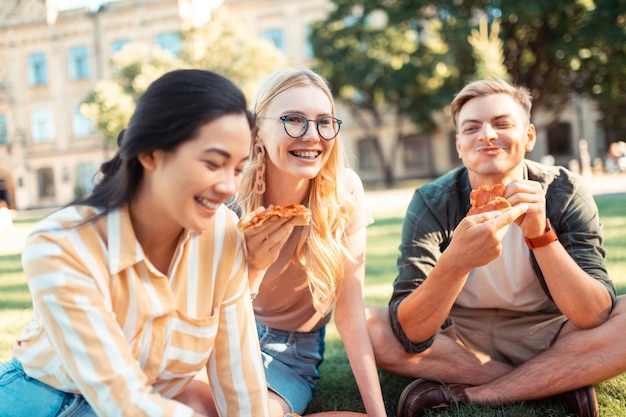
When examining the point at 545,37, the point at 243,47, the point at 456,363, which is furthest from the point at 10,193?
the point at 456,363

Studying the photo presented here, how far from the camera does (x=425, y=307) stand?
3016 millimetres

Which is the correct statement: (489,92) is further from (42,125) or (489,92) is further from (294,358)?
(42,125)

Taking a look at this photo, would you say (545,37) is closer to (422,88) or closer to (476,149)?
(422,88)

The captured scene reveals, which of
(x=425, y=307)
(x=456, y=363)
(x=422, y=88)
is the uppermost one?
(x=422, y=88)

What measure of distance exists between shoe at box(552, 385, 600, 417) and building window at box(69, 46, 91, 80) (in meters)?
39.8

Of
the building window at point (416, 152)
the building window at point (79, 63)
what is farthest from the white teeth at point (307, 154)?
the building window at point (79, 63)

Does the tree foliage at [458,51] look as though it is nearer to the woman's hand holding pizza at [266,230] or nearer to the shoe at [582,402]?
the shoe at [582,402]

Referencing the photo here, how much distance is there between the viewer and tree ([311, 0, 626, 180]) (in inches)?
890

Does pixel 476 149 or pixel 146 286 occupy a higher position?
pixel 476 149

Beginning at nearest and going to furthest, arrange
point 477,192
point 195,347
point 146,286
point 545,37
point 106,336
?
point 106,336
point 146,286
point 195,347
point 477,192
point 545,37

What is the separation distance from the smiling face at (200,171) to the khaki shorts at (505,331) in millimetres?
1959

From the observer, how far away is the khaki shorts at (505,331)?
336 cm

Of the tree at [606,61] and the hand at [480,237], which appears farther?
the tree at [606,61]

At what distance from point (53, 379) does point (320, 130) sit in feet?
5.01
